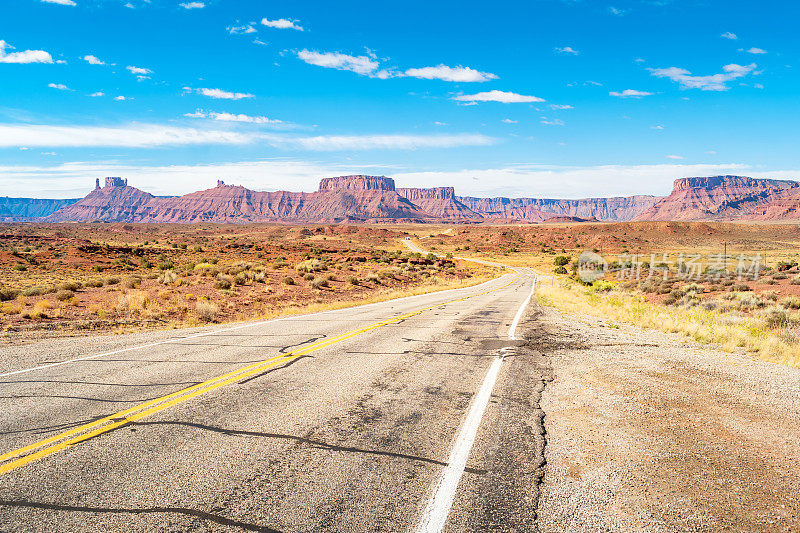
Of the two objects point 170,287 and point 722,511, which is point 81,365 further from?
point 170,287

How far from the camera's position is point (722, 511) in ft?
10.8

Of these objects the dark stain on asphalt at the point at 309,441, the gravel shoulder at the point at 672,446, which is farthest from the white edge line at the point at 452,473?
the gravel shoulder at the point at 672,446

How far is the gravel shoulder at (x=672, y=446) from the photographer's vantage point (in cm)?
330

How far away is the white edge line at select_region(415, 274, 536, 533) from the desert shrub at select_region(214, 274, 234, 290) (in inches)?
920

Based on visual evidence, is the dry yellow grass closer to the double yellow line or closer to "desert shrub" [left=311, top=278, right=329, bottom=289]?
the double yellow line

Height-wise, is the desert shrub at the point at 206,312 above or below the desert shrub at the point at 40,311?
below

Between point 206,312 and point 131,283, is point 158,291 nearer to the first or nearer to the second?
point 131,283

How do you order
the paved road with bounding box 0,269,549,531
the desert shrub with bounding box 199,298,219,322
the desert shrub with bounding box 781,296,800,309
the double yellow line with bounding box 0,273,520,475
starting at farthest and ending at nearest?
the desert shrub with bounding box 781,296,800,309 < the desert shrub with bounding box 199,298,219,322 < the double yellow line with bounding box 0,273,520,475 < the paved road with bounding box 0,269,549,531

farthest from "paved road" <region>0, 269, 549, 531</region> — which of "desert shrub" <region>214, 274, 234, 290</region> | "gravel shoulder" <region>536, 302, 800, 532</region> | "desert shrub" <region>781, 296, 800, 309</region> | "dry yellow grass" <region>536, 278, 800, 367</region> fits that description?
"desert shrub" <region>781, 296, 800, 309</region>

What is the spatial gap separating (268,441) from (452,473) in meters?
1.98

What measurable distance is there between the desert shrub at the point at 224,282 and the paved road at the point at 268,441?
58.8 feet

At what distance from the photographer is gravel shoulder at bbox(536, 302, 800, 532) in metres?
3.30

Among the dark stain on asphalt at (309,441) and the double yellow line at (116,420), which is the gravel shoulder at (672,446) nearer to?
the dark stain on asphalt at (309,441)

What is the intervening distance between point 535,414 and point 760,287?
3136 centimetres
